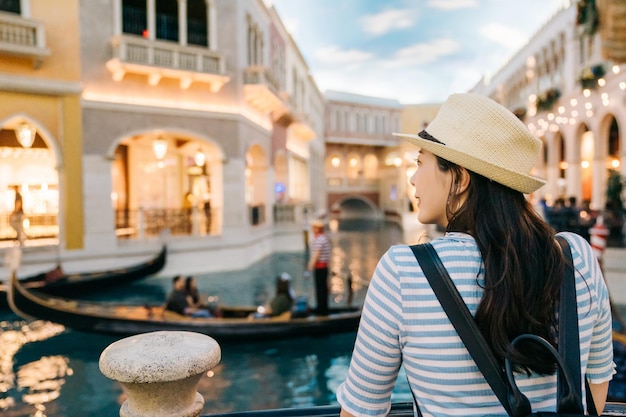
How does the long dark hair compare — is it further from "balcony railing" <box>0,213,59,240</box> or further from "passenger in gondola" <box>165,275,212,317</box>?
"balcony railing" <box>0,213,59,240</box>

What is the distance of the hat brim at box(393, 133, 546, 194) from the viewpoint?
0.76 m

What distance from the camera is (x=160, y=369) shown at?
1164 millimetres

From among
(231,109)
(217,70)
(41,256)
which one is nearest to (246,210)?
(231,109)

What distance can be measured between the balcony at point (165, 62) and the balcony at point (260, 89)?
67 centimetres

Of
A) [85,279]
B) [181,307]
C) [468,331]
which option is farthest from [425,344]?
[85,279]

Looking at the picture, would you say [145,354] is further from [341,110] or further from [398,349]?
[341,110]

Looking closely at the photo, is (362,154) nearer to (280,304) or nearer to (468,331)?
(280,304)

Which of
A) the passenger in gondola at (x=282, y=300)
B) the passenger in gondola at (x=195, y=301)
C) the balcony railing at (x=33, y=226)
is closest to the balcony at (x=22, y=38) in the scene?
the balcony railing at (x=33, y=226)

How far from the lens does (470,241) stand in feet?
A: 2.49

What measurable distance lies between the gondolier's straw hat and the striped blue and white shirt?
12 cm

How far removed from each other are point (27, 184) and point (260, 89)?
189 inches

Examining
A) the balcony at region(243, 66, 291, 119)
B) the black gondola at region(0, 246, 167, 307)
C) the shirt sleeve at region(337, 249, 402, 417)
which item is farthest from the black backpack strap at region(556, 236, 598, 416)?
the balcony at region(243, 66, 291, 119)

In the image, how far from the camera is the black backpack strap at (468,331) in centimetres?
69

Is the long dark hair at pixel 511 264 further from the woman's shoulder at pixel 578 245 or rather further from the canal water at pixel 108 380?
the canal water at pixel 108 380
